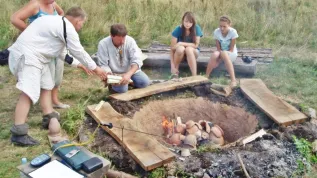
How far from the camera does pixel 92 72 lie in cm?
504

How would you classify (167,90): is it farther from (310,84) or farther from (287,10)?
(287,10)

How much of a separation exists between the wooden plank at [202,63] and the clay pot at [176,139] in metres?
2.26

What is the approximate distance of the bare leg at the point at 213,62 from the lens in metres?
6.80

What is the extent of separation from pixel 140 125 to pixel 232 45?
2.58 metres

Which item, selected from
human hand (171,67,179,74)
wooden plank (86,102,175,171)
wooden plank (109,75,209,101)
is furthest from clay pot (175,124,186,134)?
human hand (171,67,179,74)

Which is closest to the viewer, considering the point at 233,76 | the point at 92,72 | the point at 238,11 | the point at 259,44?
the point at 92,72

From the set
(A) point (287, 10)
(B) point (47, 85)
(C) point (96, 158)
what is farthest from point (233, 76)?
(A) point (287, 10)

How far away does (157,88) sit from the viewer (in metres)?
5.77

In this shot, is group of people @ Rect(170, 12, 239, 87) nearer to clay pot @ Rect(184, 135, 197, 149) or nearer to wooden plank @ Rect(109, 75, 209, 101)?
wooden plank @ Rect(109, 75, 209, 101)

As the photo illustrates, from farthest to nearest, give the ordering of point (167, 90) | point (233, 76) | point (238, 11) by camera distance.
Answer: point (238, 11) → point (233, 76) → point (167, 90)

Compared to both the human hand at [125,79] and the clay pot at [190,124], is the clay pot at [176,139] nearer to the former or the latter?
the clay pot at [190,124]

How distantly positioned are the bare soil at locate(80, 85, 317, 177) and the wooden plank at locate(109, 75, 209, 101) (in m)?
0.11

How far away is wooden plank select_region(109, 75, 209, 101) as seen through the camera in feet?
18.1

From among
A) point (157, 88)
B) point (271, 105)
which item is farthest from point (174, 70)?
point (271, 105)
